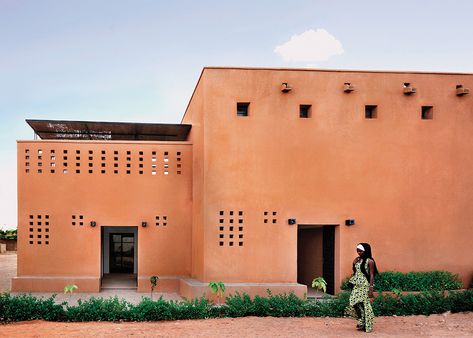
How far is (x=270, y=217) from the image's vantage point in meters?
11.6

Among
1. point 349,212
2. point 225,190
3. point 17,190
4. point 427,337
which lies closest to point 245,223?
point 225,190

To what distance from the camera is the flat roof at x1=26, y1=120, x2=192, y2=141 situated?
1367 centimetres

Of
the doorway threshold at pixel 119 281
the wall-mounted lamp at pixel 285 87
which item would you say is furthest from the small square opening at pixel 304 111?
the doorway threshold at pixel 119 281

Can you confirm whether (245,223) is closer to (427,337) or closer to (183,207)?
(183,207)

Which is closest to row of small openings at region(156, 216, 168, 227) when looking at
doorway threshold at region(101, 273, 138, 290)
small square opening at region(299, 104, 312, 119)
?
doorway threshold at region(101, 273, 138, 290)

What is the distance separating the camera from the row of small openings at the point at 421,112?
12.1 m

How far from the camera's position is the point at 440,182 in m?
12.1

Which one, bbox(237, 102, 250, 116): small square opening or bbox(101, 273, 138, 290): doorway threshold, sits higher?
bbox(237, 102, 250, 116): small square opening

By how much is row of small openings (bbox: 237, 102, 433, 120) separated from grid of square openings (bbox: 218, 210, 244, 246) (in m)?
2.83

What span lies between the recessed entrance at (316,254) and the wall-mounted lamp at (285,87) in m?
4.01

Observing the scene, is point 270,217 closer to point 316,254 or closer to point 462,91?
point 316,254

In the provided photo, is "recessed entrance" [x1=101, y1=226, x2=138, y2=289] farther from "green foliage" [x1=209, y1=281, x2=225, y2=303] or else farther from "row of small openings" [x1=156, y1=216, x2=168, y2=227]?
"green foliage" [x1=209, y1=281, x2=225, y2=303]

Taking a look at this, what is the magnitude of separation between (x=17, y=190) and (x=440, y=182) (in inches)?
499

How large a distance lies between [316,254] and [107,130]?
8.04m
